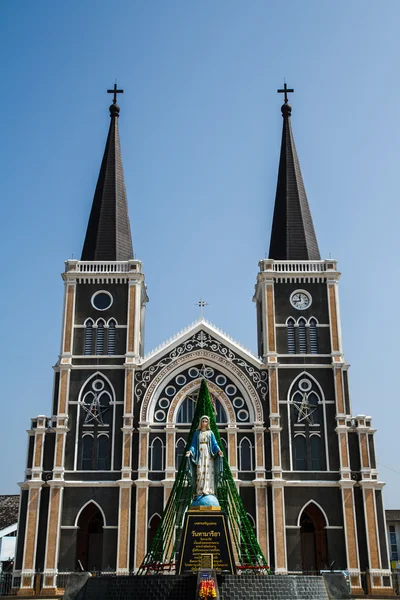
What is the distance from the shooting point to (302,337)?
135ft

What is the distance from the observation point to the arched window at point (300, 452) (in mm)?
38594

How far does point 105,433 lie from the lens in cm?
3916

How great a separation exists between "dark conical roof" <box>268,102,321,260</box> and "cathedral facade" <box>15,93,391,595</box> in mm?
126

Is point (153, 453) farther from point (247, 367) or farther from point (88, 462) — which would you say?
point (247, 367)

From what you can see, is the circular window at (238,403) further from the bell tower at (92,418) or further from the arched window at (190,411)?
the bell tower at (92,418)

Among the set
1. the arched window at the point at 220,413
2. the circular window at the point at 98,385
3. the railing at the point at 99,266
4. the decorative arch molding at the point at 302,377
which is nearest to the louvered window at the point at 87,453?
the circular window at the point at 98,385

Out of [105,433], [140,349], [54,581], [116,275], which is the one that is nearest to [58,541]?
[54,581]

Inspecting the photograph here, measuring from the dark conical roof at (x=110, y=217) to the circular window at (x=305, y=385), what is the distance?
11.9m

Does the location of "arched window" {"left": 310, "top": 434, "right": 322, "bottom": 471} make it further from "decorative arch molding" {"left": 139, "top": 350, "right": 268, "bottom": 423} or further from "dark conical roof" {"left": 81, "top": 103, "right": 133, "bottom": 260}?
"dark conical roof" {"left": 81, "top": 103, "right": 133, "bottom": 260}

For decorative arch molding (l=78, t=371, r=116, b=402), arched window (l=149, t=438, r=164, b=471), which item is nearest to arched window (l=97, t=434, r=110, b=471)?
decorative arch molding (l=78, t=371, r=116, b=402)

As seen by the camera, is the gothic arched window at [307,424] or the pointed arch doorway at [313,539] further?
the gothic arched window at [307,424]

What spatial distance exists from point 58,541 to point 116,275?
14.1 m

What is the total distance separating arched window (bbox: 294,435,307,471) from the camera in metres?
38.6

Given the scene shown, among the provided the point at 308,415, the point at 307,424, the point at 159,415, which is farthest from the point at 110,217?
the point at 307,424
